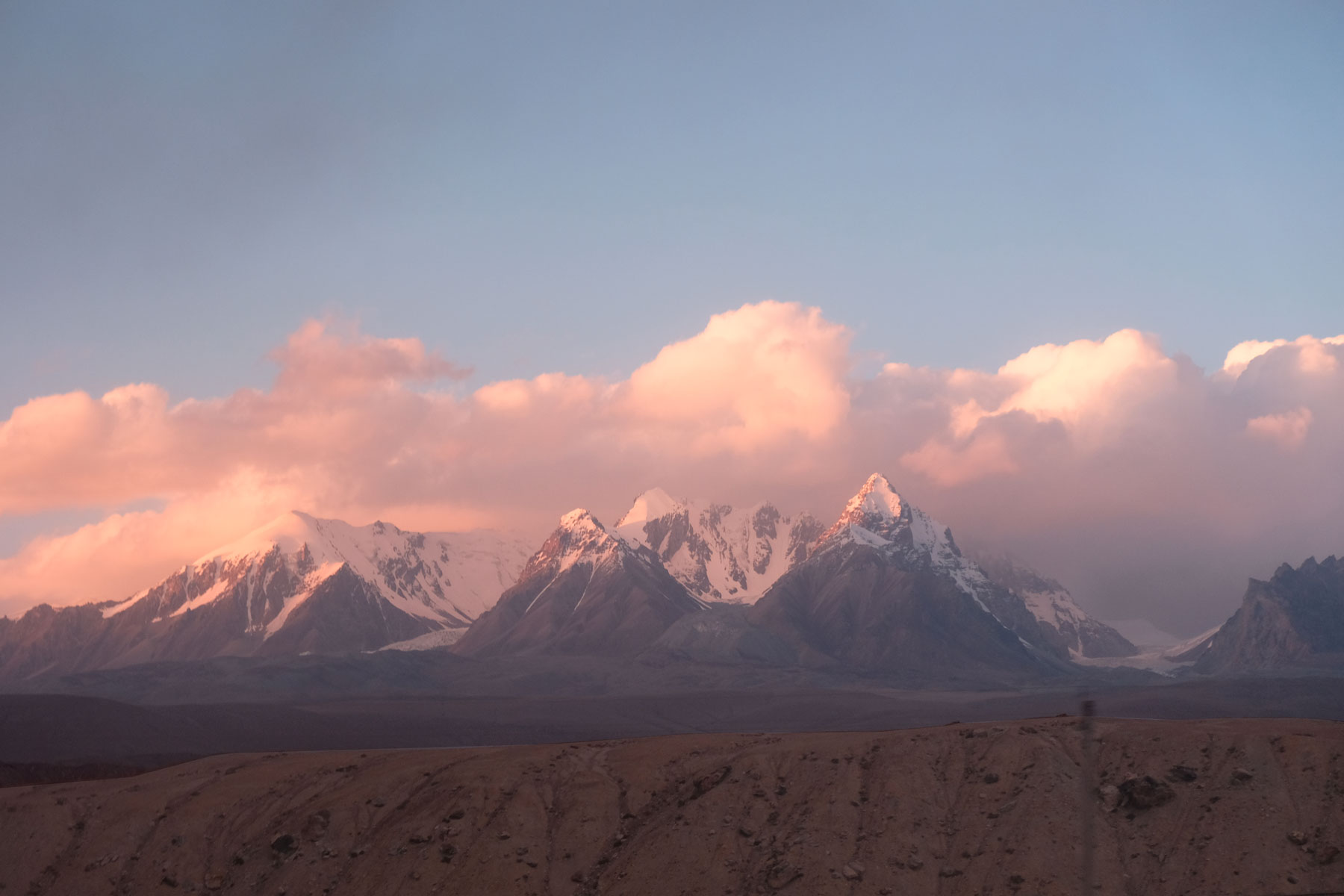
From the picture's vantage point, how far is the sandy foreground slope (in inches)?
3469

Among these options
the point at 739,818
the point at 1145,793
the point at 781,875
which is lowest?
the point at 781,875

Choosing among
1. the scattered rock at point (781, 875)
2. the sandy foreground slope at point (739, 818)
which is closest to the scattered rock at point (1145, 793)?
the sandy foreground slope at point (739, 818)

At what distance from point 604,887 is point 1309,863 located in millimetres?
44422

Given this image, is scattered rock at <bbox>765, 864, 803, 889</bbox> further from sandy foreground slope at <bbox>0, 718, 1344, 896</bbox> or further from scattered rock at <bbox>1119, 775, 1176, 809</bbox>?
scattered rock at <bbox>1119, 775, 1176, 809</bbox>

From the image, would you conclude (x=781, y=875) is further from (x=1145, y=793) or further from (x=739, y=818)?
(x=1145, y=793)

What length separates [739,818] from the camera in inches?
3964

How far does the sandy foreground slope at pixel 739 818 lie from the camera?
289 feet

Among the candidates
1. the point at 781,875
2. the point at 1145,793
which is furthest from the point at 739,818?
the point at 1145,793

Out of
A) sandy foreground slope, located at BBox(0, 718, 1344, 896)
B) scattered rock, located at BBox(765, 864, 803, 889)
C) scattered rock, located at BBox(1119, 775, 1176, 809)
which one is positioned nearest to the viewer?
sandy foreground slope, located at BBox(0, 718, 1344, 896)

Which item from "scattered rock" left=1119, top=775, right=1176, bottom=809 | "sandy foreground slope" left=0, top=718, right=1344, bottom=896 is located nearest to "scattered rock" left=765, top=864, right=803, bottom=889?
"sandy foreground slope" left=0, top=718, right=1344, bottom=896

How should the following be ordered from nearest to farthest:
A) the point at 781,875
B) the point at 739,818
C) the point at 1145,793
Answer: the point at 781,875, the point at 1145,793, the point at 739,818

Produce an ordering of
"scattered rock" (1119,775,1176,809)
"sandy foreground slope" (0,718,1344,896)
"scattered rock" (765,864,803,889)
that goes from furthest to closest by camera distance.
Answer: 1. "scattered rock" (1119,775,1176,809)
2. "scattered rock" (765,864,803,889)
3. "sandy foreground slope" (0,718,1344,896)

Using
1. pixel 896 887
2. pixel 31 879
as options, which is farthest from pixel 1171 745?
pixel 31 879

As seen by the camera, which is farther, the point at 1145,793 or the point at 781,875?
the point at 1145,793
